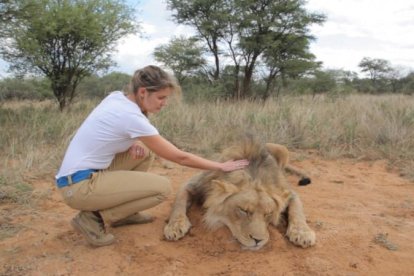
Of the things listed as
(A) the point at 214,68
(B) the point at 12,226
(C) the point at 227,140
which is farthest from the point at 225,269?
(A) the point at 214,68

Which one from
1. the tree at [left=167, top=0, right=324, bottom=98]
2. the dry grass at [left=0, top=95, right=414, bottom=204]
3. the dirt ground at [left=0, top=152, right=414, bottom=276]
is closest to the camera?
the dirt ground at [left=0, top=152, right=414, bottom=276]

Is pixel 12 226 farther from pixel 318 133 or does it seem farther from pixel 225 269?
pixel 318 133

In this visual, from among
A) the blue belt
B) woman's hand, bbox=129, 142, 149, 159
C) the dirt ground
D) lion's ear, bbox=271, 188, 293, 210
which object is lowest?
the dirt ground

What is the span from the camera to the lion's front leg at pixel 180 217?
3.62 metres

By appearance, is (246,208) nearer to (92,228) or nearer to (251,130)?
(92,228)

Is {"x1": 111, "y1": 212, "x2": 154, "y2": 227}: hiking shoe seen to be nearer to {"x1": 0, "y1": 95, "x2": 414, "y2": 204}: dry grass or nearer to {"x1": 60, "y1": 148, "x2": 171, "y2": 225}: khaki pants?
{"x1": 60, "y1": 148, "x2": 171, "y2": 225}: khaki pants

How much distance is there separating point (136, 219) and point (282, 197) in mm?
1339

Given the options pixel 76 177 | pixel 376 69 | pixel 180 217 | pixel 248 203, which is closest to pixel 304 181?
pixel 180 217

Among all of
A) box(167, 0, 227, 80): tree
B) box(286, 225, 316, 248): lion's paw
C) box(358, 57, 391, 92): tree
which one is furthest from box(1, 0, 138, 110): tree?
box(358, 57, 391, 92): tree

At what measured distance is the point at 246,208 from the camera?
3307mm

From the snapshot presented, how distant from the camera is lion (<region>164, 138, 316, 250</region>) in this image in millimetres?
3316

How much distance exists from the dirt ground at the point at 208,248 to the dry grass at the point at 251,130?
153cm

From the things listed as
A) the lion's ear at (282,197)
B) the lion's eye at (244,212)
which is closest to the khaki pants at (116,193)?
the lion's eye at (244,212)

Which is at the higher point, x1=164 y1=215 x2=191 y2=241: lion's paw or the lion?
the lion
